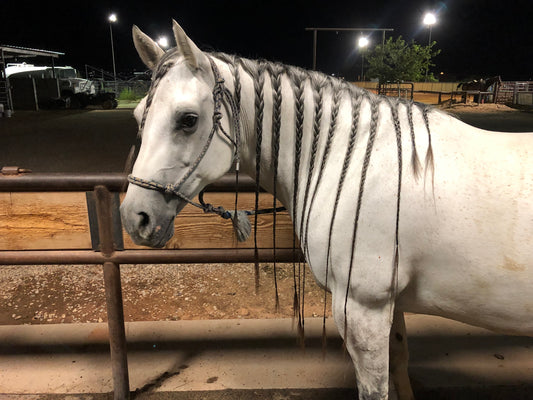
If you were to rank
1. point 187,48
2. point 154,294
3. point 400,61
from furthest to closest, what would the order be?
point 400,61, point 154,294, point 187,48

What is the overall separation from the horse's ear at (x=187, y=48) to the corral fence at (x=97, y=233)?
0.81 meters

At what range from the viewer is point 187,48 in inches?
53.6

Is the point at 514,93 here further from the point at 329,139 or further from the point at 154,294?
the point at 329,139

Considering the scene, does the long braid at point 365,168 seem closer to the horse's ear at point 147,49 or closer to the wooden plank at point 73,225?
the wooden plank at point 73,225

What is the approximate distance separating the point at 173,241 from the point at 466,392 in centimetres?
209

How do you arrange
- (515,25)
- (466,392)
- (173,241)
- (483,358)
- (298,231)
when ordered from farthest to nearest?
(515,25), (483,358), (466,392), (173,241), (298,231)

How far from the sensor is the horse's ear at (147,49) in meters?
1.54

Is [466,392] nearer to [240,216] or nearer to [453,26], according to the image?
[240,216]

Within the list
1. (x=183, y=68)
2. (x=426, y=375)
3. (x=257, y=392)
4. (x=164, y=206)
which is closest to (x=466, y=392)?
(x=426, y=375)

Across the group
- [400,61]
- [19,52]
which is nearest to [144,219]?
[19,52]

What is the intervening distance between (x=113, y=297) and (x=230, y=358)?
98 centimetres

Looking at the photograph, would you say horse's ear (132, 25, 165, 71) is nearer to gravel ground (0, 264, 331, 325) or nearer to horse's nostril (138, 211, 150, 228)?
horse's nostril (138, 211, 150, 228)

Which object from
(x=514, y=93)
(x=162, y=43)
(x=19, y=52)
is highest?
(x=19, y=52)

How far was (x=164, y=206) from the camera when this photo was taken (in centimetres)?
147
